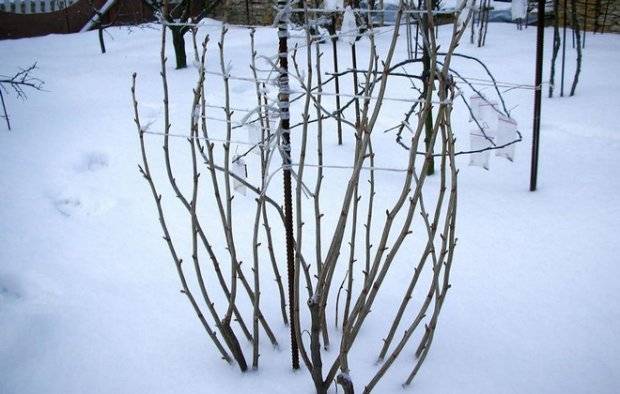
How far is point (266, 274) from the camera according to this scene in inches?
80.9

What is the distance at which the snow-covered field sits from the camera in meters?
1.54

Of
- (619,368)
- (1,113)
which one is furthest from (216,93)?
(619,368)

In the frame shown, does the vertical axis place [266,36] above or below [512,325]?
above

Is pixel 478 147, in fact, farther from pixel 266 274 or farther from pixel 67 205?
pixel 67 205

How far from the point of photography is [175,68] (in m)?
5.41

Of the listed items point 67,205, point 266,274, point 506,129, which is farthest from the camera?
point 67,205

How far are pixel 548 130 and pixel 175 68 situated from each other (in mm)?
3711

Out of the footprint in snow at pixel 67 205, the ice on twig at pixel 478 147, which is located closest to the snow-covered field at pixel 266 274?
the footprint in snow at pixel 67 205

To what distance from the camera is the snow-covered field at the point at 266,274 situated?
154 cm

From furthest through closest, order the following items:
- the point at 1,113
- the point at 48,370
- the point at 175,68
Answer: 1. the point at 175,68
2. the point at 1,113
3. the point at 48,370

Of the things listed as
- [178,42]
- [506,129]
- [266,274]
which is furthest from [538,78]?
[178,42]

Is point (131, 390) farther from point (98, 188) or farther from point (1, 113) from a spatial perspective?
point (1, 113)

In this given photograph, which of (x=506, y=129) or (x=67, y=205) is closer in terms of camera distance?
(x=506, y=129)

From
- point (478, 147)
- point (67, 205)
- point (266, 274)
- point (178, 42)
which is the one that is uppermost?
point (178, 42)
